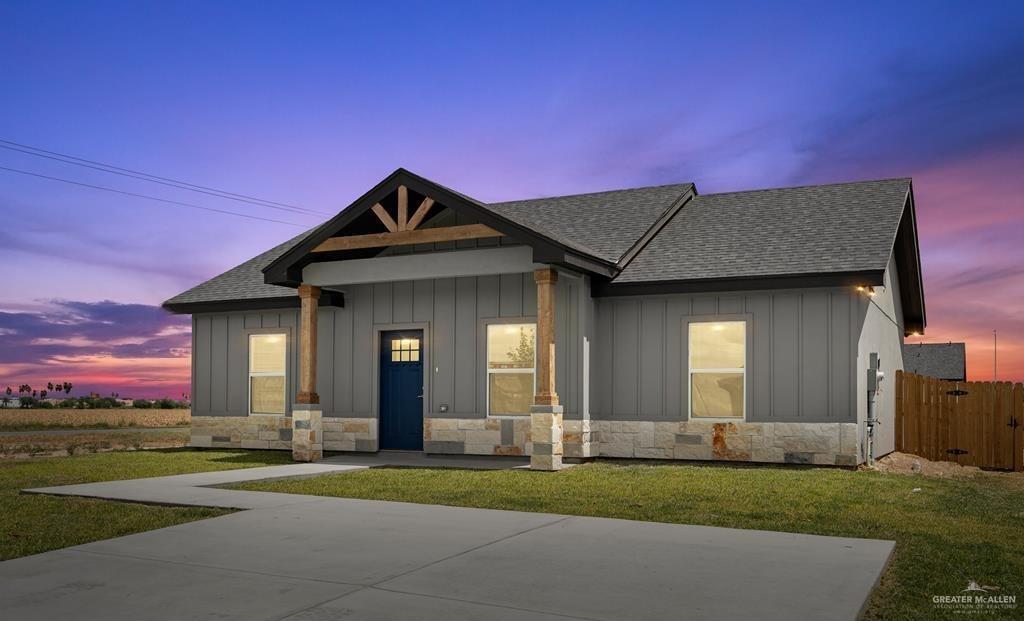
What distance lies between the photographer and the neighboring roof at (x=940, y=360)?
1969 inches

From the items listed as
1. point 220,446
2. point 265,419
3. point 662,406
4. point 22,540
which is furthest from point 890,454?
point 22,540

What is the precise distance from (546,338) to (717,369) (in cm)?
330

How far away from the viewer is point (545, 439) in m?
14.1

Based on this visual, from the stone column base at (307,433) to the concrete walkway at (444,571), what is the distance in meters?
7.67

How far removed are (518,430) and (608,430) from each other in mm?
1664

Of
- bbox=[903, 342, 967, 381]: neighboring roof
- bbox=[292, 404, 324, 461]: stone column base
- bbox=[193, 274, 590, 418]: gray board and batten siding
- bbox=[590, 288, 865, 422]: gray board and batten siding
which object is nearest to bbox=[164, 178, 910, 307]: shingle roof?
bbox=[590, 288, 865, 422]: gray board and batten siding

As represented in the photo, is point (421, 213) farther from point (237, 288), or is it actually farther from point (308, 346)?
point (237, 288)

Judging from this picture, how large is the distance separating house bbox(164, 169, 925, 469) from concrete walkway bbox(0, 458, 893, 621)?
21.1 feet

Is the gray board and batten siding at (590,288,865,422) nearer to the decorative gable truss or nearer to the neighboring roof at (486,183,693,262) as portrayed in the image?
the neighboring roof at (486,183,693,262)

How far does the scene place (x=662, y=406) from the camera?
15680mm

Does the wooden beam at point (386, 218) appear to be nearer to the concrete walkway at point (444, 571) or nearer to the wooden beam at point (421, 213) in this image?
the wooden beam at point (421, 213)

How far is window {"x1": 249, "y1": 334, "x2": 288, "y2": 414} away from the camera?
19.1 m

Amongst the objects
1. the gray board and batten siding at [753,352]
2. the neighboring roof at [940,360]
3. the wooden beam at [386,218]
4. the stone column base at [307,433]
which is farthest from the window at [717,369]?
the neighboring roof at [940,360]

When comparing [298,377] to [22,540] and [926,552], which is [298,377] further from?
[926,552]
